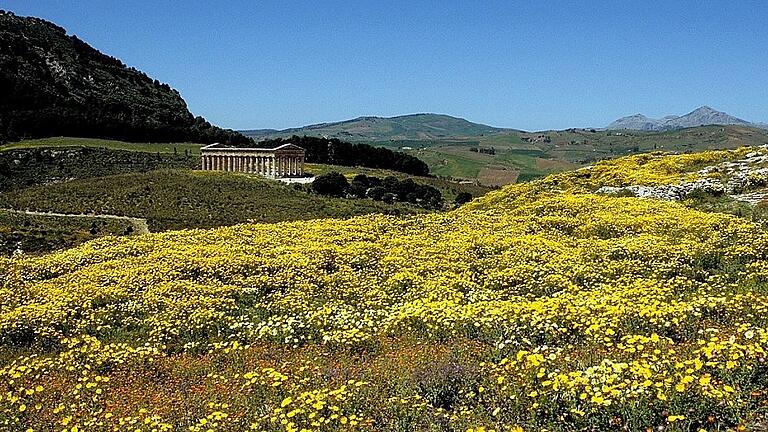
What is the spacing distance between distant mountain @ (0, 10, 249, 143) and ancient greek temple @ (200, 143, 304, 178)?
101 feet

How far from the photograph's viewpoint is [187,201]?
222 ft

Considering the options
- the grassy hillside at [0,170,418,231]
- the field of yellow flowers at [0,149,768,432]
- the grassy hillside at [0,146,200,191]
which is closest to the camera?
the field of yellow flowers at [0,149,768,432]

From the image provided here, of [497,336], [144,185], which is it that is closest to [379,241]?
[497,336]

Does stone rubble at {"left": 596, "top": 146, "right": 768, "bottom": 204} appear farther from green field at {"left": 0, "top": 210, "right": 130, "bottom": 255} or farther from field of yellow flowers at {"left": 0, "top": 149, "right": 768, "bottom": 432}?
green field at {"left": 0, "top": 210, "right": 130, "bottom": 255}

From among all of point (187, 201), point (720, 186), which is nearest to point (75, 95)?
point (187, 201)

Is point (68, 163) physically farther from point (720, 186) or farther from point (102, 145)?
point (720, 186)

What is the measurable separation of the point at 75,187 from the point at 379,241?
204ft

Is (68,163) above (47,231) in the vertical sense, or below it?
above

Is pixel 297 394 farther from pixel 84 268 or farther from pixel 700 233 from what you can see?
pixel 700 233

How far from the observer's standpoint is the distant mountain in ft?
423

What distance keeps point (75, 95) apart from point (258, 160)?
2811 inches

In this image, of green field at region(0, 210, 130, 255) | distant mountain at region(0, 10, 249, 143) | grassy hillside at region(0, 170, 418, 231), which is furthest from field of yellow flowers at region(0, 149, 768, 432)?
distant mountain at region(0, 10, 249, 143)

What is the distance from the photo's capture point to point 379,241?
82.8 ft

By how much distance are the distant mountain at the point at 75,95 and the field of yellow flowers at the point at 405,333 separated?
11632cm
